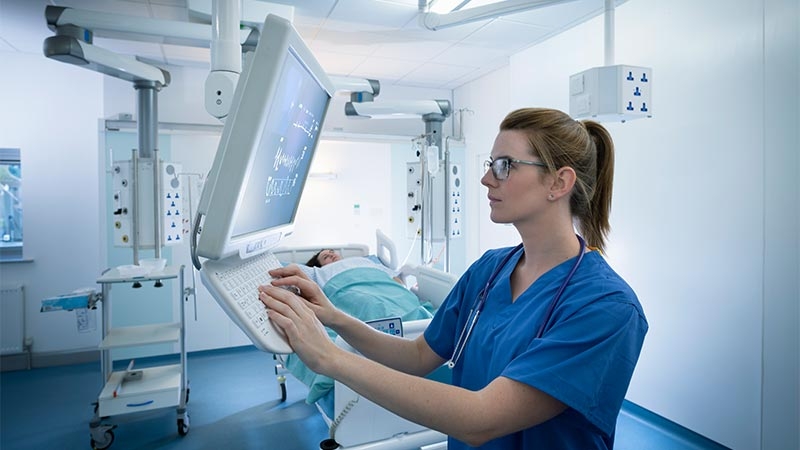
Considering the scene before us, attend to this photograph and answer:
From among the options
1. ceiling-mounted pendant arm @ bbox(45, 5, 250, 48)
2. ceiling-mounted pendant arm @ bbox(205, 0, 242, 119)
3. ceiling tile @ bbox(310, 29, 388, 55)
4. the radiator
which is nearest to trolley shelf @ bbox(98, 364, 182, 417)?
the radiator

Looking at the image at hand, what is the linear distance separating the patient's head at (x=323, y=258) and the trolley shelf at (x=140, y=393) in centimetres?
120

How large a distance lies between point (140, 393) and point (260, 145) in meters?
2.65

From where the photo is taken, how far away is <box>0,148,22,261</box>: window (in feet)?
13.7

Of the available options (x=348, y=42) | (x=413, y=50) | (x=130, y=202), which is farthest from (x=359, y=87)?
(x=130, y=202)

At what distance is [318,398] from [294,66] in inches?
63.5

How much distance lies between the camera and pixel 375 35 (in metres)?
3.72

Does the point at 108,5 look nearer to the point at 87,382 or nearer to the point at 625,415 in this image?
the point at 87,382

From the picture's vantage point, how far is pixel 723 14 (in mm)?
2568

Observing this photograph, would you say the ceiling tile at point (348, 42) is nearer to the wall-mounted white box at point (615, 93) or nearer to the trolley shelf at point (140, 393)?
the wall-mounted white box at point (615, 93)

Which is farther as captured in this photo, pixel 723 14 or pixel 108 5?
pixel 108 5

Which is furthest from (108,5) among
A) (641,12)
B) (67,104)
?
(641,12)

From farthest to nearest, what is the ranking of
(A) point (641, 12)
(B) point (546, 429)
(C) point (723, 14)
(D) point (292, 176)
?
(A) point (641, 12) → (C) point (723, 14) → (D) point (292, 176) → (B) point (546, 429)

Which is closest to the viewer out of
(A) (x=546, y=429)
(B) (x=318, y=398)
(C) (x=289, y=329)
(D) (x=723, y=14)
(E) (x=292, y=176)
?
(C) (x=289, y=329)

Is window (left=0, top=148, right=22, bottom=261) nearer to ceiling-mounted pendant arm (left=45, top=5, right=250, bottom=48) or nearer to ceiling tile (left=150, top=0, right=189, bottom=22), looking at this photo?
ceiling tile (left=150, top=0, right=189, bottom=22)
